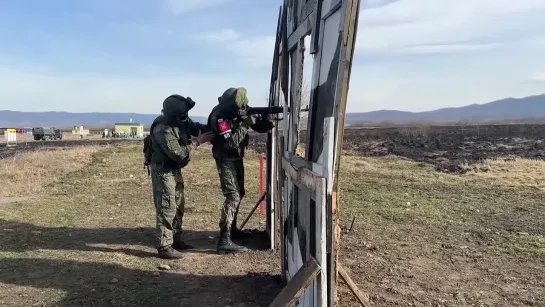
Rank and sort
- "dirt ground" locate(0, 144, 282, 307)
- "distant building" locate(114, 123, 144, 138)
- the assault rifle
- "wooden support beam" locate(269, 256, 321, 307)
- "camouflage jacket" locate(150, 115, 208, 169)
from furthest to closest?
"distant building" locate(114, 123, 144, 138)
"camouflage jacket" locate(150, 115, 208, 169)
the assault rifle
"dirt ground" locate(0, 144, 282, 307)
"wooden support beam" locate(269, 256, 321, 307)

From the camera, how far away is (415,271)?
610cm

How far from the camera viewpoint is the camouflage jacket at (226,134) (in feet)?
21.5

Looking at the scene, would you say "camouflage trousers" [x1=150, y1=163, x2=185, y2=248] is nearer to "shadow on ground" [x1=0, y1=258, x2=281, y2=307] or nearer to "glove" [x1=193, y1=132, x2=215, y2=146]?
"glove" [x1=193, y1=132, x2=215, y2=146]

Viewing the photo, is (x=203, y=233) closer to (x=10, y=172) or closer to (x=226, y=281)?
(x=226, y=281)

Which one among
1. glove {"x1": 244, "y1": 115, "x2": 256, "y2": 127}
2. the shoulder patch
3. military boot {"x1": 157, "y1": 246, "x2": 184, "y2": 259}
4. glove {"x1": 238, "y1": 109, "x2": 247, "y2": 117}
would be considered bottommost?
military boot {"x1": 157, "y1": 246, "x2": 184, "y2": 259}

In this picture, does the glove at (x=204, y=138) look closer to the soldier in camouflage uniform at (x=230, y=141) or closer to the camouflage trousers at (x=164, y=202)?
the soldier in camouflage uniform at (x=230, y=141)

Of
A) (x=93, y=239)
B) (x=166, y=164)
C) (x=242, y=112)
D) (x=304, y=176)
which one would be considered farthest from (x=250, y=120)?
(x=93, y=239)

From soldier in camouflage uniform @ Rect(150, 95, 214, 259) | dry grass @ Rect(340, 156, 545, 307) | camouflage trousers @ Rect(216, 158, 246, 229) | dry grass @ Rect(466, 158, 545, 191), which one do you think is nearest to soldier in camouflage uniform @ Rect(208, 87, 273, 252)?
camouflage trousers @ Rect(216, 158, 246, 229)

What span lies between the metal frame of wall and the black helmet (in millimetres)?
1697

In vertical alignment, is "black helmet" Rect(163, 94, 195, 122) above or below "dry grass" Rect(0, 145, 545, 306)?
above

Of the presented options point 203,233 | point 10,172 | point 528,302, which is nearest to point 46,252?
point 203,233

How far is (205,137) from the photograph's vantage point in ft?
22.0

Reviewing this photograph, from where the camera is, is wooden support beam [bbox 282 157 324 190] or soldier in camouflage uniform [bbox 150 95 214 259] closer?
wooden support beam [bbox 282 157 324 190]

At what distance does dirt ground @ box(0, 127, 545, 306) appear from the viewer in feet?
17.8
